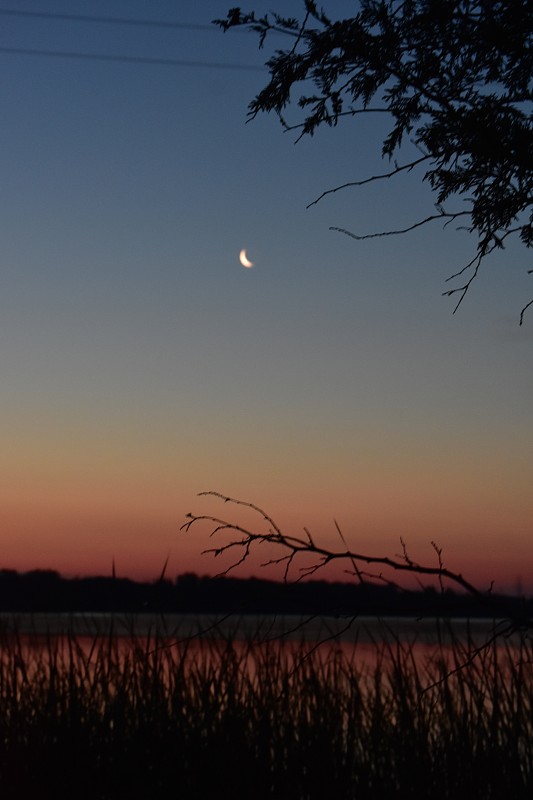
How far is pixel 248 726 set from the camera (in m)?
7.73

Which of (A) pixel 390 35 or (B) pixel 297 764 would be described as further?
(B) pixel 297 764

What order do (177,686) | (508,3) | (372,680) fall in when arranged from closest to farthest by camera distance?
(508,3) < (177,686) < (372,680)

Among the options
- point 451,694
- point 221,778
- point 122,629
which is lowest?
point 221,778

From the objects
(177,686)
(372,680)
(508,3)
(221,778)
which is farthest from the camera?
(372,680)

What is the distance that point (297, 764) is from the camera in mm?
7605

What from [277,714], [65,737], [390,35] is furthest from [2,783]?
[390,35]

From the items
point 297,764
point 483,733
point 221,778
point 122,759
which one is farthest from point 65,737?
point 483,733

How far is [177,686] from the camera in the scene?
7.82 metres

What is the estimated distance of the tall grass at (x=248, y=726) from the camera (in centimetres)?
728

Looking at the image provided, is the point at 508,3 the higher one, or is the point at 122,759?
the point at 508,3

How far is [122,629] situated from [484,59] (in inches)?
212

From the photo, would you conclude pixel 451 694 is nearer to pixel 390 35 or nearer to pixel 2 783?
pixel 2 783

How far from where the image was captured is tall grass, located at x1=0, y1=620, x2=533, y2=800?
287 inches

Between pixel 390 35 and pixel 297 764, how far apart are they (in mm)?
5436
